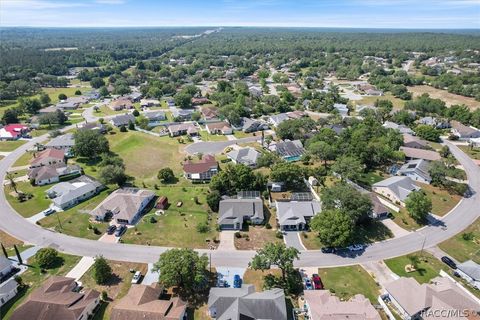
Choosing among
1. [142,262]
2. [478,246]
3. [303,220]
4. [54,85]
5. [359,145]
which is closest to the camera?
[142,262]

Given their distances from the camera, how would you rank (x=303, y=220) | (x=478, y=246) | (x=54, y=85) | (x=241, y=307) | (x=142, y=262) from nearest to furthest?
(x=241, y=307) < (x=142, y=262) < (x=478, y=246) < (x=303, y=220) < (x=54, y=85)

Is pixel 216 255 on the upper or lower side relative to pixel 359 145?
lower

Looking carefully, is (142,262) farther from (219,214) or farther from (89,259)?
(219,214)

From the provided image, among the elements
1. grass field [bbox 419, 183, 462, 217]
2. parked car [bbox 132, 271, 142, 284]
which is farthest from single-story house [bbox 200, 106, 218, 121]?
parked car [bbox 132, 271, 142, 284]

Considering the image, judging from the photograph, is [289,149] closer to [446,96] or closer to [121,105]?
[121,105]

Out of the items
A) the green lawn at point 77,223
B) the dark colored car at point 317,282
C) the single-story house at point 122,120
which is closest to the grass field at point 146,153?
the single-story house at point 122,120

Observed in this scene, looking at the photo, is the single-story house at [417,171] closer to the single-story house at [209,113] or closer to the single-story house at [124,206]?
the single-story house at [124,206]

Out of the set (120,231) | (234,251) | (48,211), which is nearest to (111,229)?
(120,231)

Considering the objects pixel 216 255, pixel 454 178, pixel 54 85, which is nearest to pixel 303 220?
pixel 216 255
